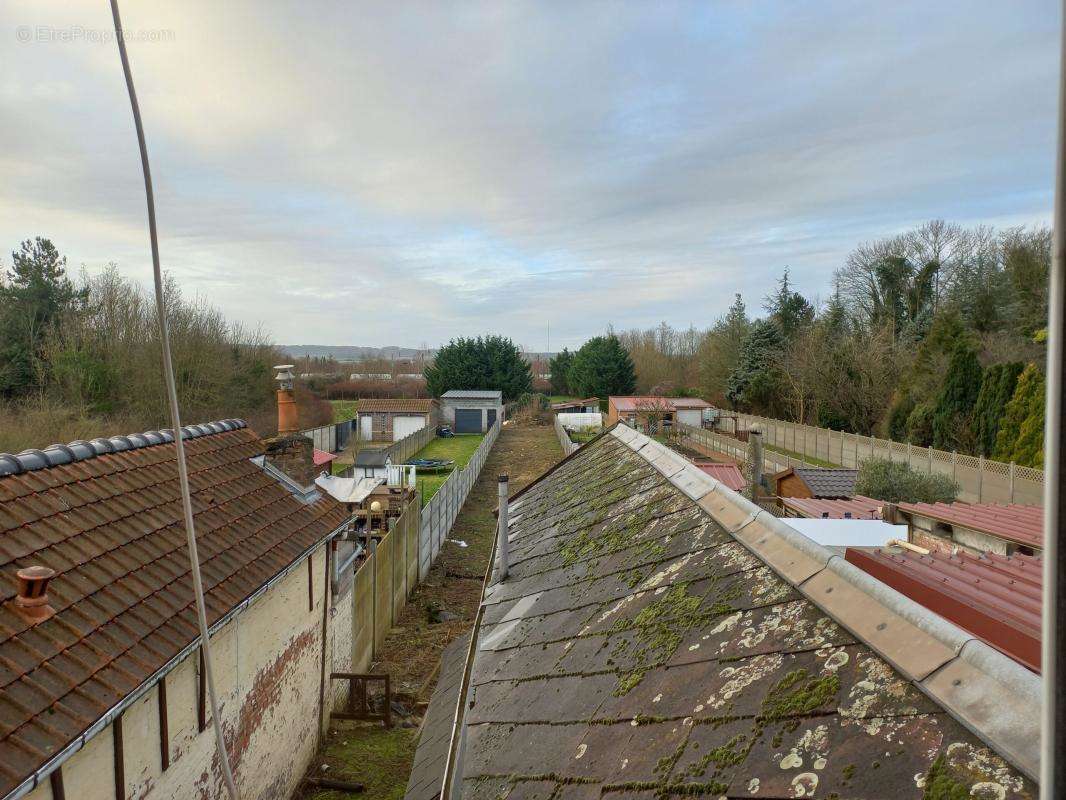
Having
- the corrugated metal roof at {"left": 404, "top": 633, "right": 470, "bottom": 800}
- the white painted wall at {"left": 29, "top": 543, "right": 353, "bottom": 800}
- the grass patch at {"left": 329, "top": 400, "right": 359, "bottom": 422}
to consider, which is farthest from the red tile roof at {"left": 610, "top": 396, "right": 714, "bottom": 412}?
the corrugated metal roof at {"left": 404, "top": 633, "right": 470, "bottom": 800}

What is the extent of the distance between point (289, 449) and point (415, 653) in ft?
16.7

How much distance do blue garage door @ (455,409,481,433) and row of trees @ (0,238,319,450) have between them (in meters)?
18.2

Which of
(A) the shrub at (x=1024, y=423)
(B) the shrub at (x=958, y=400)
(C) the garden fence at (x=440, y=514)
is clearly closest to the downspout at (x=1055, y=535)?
(C) the garden fence at (x=440, y=514)

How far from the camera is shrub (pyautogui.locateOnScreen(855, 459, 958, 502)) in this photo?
18844mm

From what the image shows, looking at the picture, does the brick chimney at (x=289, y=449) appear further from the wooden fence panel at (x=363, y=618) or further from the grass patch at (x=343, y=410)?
the grass patch at (x=343, y=410)

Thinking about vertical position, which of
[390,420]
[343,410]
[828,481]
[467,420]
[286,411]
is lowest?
[828,481]

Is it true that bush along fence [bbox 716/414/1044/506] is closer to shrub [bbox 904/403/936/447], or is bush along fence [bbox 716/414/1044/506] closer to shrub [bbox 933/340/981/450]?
shrub [bbox 933/340/981/450]

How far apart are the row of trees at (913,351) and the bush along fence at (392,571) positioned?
60.3ft

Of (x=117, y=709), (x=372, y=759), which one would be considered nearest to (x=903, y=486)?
(x=372, y=759)

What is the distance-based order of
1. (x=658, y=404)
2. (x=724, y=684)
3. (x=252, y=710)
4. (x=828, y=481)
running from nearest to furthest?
(x=724, y=684), (x=252, y=710), (x=828, y=481), (x=658, y=404)

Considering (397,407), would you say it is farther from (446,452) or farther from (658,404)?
(658,404)

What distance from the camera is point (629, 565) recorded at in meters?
4.99

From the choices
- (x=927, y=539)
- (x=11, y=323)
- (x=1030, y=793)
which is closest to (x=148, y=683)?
(x=1030, y=793)

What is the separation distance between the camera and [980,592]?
14.6 ft
